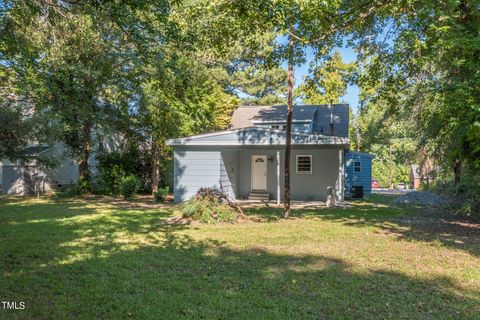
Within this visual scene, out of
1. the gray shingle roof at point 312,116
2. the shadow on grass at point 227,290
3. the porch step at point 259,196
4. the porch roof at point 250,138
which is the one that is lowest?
the shadow on grass at point 227,290

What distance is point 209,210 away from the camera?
34.4 ft

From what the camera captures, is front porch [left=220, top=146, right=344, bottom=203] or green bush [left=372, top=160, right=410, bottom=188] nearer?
front porch [left=220, top=146, right=344, bottom=203]

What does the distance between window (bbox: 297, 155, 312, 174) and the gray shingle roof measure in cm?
360

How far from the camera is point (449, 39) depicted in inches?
259

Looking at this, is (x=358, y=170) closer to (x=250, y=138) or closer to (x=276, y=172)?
(x=276, y=172)

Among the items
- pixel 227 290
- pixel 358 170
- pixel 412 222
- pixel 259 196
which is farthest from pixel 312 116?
pixel 227 290

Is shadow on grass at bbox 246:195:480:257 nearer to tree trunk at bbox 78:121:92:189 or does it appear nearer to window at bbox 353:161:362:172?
window at bbox 353:161:362:172

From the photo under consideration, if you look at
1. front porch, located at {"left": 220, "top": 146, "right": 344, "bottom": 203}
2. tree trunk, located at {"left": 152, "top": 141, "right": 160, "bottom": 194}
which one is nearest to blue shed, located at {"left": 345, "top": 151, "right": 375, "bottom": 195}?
front porch, located at {"left": 220, "top": 146, "right": 344, "bottom": 203}

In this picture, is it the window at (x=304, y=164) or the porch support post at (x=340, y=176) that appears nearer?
the porch support post at (x=340, y=176)

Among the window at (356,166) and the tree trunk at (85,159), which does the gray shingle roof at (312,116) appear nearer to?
the window at (356,166)

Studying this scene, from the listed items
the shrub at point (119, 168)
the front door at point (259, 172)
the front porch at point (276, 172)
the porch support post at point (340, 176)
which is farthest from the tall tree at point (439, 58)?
the shrub at point (119, 168)

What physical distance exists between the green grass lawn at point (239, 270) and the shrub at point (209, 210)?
0.53 metres

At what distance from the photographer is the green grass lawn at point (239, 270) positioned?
165 inches

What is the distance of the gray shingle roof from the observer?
21109 millimetres
